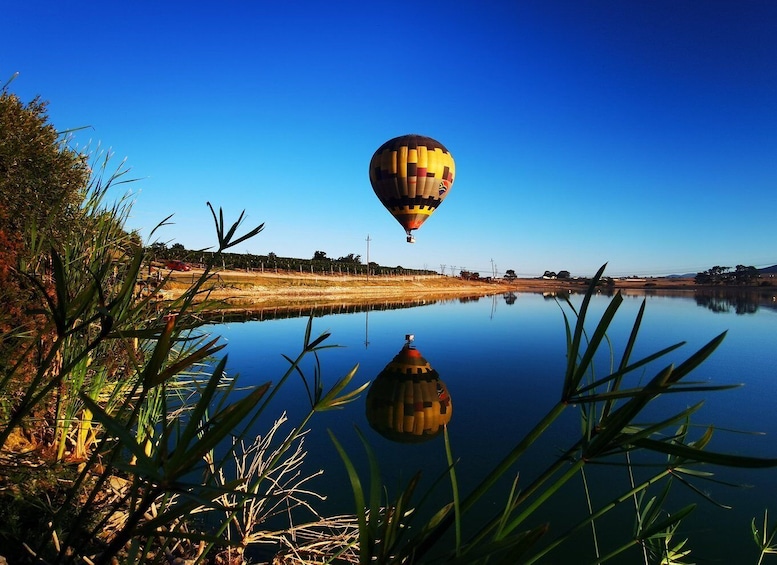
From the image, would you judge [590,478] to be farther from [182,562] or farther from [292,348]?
[292,348]

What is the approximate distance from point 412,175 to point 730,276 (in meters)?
135

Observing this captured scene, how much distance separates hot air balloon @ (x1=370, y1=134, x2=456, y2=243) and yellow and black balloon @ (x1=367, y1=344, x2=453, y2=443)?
9501 millimetres

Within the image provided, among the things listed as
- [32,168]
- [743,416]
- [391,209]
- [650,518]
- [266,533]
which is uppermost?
[391,209]

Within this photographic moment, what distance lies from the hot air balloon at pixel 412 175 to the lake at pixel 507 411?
245 inches

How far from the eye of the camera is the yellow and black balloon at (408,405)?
959 centimetres

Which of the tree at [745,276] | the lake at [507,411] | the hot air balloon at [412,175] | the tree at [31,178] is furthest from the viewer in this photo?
the tree at [745,276]

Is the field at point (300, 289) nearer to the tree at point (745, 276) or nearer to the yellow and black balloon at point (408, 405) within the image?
the yellow and black balloon at point (408, 405)

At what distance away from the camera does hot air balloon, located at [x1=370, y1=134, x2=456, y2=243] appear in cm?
2044

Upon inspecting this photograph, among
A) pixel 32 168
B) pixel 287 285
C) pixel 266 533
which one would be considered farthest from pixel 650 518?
pixel 287 285

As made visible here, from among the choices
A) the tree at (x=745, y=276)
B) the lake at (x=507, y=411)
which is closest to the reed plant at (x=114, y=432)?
the lake at (x=507, y=411)

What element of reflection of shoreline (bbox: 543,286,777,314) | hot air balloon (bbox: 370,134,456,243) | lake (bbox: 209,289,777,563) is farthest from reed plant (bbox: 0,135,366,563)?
reflection of shoreline (bbox: 543,286,777,314)

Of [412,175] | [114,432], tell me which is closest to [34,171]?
[114,432]

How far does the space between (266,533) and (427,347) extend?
16565 mm

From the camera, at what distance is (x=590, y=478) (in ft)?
22.7
